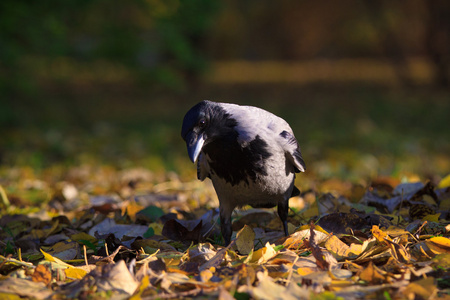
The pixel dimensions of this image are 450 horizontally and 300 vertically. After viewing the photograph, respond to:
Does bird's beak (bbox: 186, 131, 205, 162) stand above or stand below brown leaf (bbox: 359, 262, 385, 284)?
above

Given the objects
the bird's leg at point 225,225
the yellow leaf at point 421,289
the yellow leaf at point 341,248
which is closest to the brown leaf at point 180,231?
the bird's leg at point 225,225

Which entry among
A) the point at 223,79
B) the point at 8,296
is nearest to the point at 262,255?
the point at 8,296

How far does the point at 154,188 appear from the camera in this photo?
5.01 m

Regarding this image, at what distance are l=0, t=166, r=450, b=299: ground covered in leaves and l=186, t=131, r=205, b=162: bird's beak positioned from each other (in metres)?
0.45

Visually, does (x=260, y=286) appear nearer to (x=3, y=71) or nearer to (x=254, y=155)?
(x=254, y=155)

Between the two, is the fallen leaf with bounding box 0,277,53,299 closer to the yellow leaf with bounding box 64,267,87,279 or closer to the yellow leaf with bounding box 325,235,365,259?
the yellow leaf with bounding box 64,267,87,279

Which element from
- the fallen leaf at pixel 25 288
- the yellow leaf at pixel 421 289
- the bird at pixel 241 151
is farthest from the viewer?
the bird at pixel 241 151

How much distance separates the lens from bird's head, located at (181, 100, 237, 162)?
8.90ft

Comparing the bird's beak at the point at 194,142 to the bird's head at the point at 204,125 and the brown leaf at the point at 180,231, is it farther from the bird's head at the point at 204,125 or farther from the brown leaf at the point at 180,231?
the brown leaf at the point at 180,231

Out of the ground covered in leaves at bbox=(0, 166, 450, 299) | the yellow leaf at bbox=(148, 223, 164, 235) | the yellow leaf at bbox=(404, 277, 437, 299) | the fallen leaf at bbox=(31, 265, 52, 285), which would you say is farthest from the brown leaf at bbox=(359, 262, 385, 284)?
the yellow leaf at bbox=(148, 223, 164, 235)

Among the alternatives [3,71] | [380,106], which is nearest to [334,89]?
[380,106]

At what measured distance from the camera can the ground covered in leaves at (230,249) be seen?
2.10 meters

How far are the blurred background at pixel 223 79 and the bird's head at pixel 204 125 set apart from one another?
279cm

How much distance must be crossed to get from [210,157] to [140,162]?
171 inches
